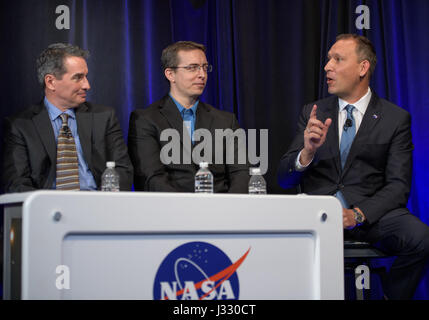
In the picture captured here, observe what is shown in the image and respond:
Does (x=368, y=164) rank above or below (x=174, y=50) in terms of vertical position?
below

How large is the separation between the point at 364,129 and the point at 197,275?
1695 millimetres

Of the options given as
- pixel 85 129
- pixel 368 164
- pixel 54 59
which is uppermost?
pixel 54 59

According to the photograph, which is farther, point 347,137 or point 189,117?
point 189,117

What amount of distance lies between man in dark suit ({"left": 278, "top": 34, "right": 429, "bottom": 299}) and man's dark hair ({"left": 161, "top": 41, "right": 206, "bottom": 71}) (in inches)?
32.1

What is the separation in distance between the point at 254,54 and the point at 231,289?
87.9 inches

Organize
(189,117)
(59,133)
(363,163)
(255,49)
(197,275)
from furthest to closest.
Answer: (255,49) → (189,117) → (363,163) → (59,133) → (197,275)

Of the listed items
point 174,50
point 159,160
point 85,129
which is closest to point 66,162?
point 85,129

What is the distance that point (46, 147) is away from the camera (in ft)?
9.62

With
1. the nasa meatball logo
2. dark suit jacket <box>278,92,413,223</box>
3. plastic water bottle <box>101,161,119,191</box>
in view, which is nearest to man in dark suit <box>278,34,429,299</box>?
dark suit jacket <box>278,92,413,223</box>

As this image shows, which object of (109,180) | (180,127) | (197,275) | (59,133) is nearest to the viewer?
(197,275)

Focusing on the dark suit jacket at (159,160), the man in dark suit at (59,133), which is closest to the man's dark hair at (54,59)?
the man in dark suit at (59,133)

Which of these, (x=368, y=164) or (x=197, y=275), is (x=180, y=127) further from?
(x=197, y=275)
